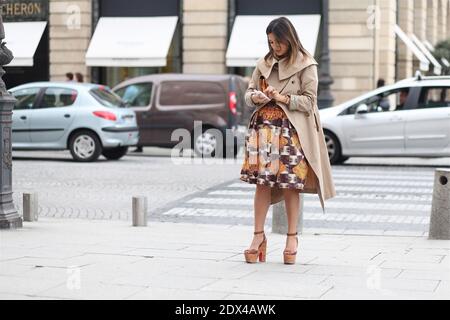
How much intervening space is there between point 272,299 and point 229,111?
1454 centimetres

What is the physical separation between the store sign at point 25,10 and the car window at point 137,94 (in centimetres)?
835

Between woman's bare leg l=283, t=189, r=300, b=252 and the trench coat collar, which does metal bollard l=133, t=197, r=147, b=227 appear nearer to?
woman's bare leg l=283, t=189, r=300, b=252

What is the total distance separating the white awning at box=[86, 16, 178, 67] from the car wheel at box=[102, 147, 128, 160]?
7851 mm

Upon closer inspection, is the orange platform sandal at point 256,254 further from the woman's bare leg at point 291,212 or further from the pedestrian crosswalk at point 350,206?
the pedestrian crosswalk at point 350,206

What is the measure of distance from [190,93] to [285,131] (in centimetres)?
1352

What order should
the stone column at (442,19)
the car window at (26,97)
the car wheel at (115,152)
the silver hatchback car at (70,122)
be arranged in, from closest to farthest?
the silver hatchback car at (70,122) < the car window at (26,97) < the car wheel at (115,152) < the stone column at (442,19)

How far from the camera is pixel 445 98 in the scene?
56.0 feet

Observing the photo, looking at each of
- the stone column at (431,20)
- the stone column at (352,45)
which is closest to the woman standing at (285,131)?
the stone column at (352,45)

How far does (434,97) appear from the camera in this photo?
17234mm

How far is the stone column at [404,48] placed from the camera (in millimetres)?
28859

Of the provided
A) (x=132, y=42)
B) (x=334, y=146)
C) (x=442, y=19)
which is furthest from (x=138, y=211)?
(x=442, y=19)

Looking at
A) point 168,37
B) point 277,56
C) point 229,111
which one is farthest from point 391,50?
point 277,56

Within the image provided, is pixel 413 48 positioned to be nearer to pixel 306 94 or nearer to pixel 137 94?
pixel 137 94
